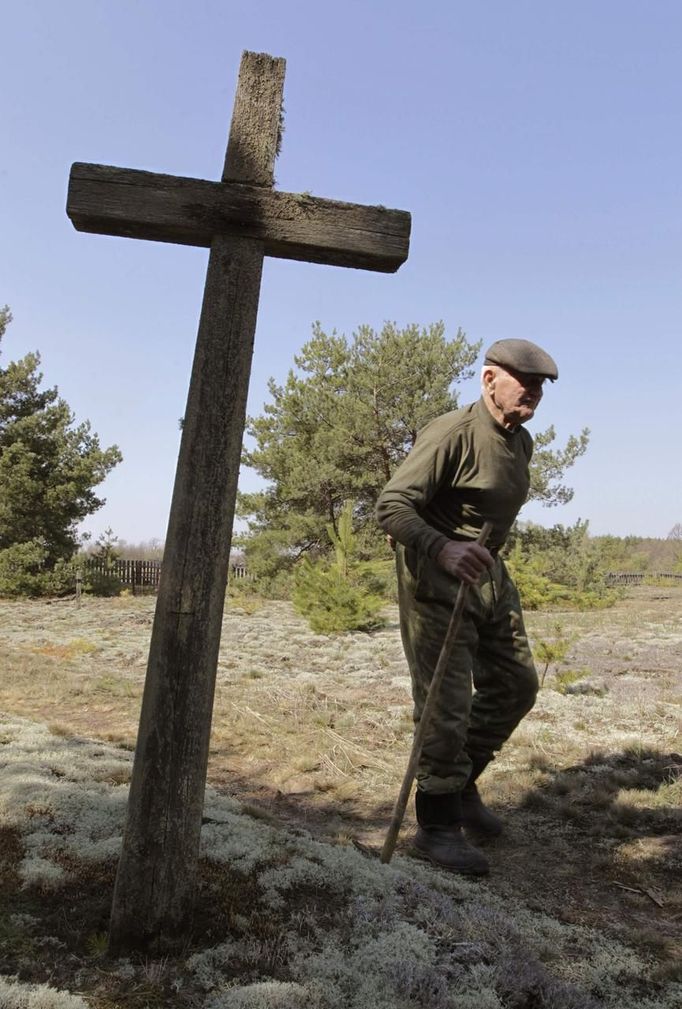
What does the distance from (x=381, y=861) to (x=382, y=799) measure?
190 cm

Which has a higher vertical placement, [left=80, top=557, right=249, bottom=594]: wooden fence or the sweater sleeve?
the sweater sleeve

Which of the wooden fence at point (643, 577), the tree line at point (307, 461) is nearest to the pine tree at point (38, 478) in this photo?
the tree line at point (307, 461)

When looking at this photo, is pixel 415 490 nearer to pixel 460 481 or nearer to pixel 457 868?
pixel 460 481

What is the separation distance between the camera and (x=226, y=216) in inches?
110

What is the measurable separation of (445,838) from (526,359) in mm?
2408

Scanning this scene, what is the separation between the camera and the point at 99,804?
377 centimetres

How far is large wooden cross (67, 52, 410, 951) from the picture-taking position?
2.61 m

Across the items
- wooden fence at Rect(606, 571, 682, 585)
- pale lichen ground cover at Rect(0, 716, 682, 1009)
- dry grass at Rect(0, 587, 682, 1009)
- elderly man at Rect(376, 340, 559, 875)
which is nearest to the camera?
pale lichen ground cover at Rect(0, 716, 682, 1009)

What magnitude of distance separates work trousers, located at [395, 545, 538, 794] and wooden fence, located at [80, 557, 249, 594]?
2055cm

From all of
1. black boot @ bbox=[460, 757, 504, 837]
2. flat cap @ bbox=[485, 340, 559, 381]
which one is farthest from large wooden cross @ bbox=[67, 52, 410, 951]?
black boot @ bbox=[460, 757, 504, 837]

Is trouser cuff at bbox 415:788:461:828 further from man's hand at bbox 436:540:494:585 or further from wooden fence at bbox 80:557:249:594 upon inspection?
wooden fence at bbox 80:557:249:594

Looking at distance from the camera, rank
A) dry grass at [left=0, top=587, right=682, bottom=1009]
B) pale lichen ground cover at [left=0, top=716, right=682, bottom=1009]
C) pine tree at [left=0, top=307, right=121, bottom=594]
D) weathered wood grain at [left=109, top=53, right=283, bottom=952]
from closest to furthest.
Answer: pale lichen ground cover at [left=0, top=716, right=682, bottom=1009], weathered wood grain at [left=109, top=53, right=283, bottom=952], dry grass at [left=0, top=587, right=682, bottom=1009], pine tree at [left=0, top=307, right=121, bottom=594]

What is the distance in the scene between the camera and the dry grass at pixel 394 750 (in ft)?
12.1

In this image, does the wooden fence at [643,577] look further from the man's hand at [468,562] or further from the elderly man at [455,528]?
the man's hand at [468,562]
